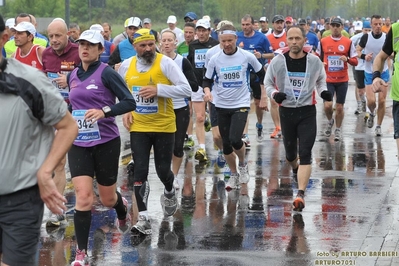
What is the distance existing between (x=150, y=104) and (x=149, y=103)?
1 centimetres

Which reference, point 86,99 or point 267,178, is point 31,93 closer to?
point 86,99

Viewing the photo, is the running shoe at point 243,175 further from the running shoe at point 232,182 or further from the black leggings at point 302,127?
the black leggings at point 302,127

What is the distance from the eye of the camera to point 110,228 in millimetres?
8820

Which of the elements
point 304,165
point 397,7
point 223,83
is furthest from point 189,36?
point 397,7

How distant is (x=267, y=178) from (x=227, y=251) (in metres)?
3.94

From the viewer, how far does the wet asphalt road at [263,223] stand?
7.62 meters

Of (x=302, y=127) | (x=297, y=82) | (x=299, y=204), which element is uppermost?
(x=297, y=82)

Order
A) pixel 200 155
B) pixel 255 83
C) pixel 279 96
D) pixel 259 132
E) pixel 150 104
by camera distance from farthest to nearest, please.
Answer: pixel 259 132 → pixel 200 155 → pixel 255 83 → pixel 279 96 → pixel 150 104

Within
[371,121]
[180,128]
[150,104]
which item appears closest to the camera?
[150,104]

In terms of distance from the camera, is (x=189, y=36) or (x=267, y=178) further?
(x=189, y=36)

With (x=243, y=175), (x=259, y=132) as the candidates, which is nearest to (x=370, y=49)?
(x=259, y=132)

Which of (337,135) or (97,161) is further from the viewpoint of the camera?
(337,135)

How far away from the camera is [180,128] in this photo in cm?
1083

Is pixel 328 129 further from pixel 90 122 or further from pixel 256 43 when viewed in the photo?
pixel 90 122
